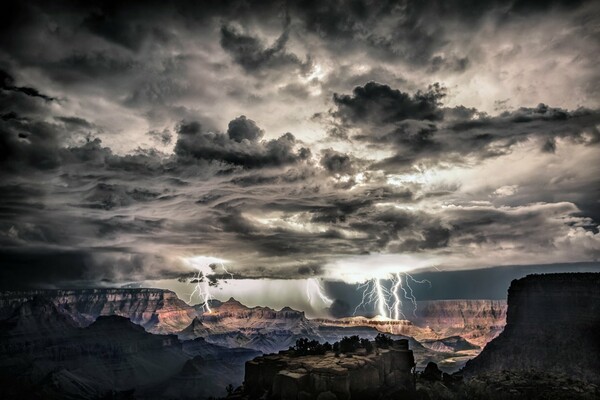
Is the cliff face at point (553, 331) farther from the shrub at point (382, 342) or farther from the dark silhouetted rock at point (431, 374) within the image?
the shrub at point (382, 342)

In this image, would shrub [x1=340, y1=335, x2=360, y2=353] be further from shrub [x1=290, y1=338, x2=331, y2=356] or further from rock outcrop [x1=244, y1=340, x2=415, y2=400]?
shrub [x1=290, y1=338, x2=331, y2=356]

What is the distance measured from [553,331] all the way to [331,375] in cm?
12271

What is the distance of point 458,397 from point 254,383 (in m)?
55.1

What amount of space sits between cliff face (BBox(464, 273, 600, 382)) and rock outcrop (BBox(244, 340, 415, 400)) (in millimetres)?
64759

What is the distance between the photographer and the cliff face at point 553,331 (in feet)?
493

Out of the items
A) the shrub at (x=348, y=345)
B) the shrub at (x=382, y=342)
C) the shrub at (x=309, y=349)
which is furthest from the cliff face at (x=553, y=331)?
the shrub at (x=309, y=349)

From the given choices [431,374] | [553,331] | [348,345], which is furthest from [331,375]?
[553,331]

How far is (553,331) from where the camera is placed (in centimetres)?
17025

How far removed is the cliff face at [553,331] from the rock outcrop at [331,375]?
212ft

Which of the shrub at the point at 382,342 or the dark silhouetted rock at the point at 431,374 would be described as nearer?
the shrub at the point at 382,342

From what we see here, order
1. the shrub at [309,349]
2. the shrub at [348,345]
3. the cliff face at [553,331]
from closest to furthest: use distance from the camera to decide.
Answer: the shrub at [348,345] → the shrub at [309,349] → the cliff face at [553,331]

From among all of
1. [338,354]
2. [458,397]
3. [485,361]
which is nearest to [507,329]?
[485,361]

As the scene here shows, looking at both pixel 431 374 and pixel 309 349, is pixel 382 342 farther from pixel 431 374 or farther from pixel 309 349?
pixel 309 349

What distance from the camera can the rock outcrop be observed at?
91438 millimetres
